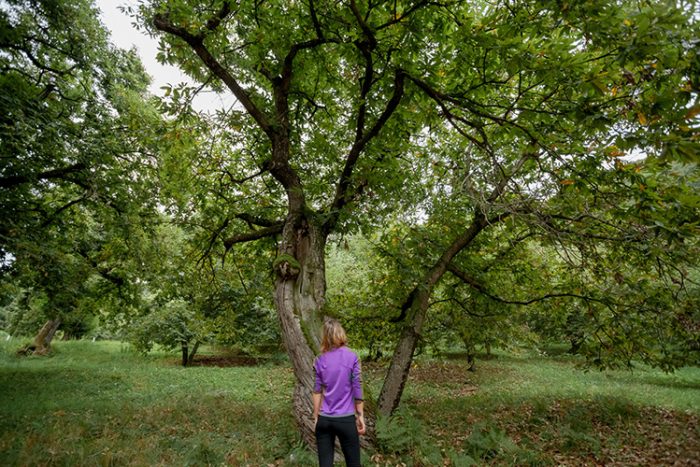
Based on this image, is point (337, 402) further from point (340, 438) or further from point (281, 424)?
point (281, 424)

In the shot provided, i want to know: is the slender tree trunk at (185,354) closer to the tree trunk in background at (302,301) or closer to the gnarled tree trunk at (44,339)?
the gnarled tree trunk at (44,339)

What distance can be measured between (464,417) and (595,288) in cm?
430

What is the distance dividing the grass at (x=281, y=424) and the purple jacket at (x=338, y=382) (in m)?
2.01

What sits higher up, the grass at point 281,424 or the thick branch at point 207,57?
the thick branch at point 207,57

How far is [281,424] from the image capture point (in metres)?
7.76

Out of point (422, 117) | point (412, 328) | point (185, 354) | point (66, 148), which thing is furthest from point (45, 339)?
point (422, 117)

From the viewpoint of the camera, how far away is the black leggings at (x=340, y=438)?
13.6 ft

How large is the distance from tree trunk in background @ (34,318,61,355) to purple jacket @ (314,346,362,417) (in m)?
23.6

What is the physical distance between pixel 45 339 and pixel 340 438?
24881mm

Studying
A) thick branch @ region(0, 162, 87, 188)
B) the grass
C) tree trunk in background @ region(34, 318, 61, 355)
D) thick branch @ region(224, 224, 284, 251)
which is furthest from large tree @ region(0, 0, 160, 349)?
tree trunk in background @ region(34, 318, 61, 355)

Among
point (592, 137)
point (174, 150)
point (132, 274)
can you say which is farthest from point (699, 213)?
point (132, 274)

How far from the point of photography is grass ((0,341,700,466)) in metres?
5.97

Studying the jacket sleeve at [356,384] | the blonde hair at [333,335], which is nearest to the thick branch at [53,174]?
the blonde hair at [333,335]

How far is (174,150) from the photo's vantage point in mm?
7879
